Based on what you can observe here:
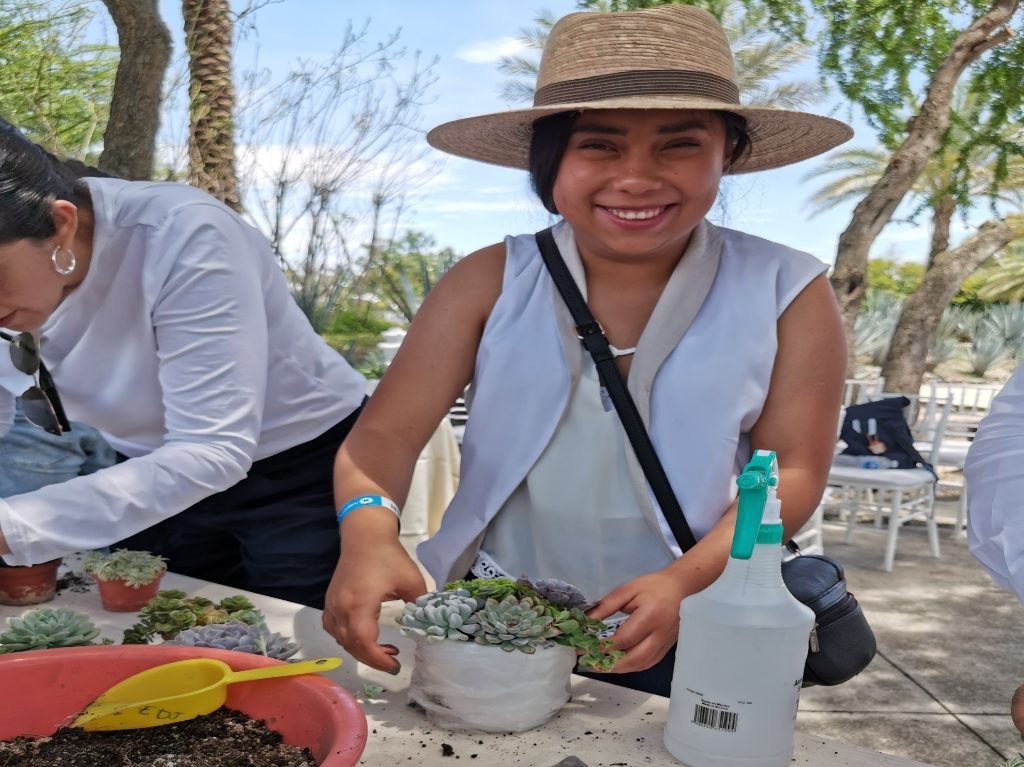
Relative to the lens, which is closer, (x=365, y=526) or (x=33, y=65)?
(x=365, y=526)

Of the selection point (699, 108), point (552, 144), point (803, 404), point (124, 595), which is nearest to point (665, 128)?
point (699, 108)

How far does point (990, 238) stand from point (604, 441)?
9.75m

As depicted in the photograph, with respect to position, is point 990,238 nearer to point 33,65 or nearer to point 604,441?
point 33,65

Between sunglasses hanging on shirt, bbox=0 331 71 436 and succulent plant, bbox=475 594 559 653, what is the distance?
107cm

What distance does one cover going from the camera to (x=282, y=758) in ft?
3.21

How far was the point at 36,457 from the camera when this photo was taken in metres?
1.81

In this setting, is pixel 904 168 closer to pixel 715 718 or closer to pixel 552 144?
pixel 552 144

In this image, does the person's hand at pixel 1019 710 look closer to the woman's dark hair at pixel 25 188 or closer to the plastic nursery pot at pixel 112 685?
the plastic nursery pot at pixel 112 685

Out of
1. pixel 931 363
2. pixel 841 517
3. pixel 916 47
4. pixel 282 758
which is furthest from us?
pixel 931 363

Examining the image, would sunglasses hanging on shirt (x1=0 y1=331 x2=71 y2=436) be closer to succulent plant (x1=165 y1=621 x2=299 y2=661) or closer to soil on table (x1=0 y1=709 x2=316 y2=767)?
succulent plant (x1=165 y1=621 x2=299 y2=661)

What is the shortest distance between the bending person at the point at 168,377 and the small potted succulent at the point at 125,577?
6 cm

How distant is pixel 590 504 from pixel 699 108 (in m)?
0.61

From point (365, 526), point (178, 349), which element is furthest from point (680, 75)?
point (178, 349)

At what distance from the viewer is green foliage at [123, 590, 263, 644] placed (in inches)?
53.4
